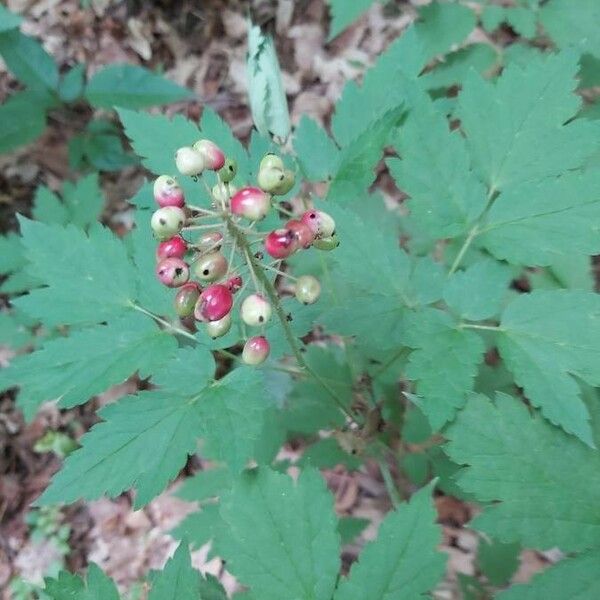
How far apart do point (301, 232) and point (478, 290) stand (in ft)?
1.84

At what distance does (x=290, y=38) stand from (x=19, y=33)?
1.56 metres

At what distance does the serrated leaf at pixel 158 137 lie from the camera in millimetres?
1554

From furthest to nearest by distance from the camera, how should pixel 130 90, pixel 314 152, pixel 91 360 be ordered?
1. pixel 130 90
2. pixel 314 152
3. pixel 91 360

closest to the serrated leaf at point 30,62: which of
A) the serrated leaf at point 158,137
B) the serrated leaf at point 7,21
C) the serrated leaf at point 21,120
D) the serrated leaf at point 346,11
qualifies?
the serrated leaf at point 21,120

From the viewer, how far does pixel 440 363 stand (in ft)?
4.42

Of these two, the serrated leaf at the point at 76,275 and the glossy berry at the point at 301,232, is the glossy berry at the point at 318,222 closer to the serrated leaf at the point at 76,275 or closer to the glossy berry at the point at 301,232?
the glossy berry at the point at 301,232

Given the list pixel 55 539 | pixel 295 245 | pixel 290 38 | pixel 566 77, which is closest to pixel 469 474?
pixel 295 245

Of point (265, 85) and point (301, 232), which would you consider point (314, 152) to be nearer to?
point (265, 85)

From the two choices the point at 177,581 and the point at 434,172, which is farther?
the point at 434,172

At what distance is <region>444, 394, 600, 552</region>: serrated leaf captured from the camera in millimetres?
1293

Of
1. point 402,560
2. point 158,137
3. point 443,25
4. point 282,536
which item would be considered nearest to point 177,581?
point 282,536

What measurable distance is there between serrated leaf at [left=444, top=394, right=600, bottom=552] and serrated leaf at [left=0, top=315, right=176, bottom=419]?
68cm

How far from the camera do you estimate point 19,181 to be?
11.8 feet

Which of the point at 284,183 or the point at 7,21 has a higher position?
the point at 7,21
